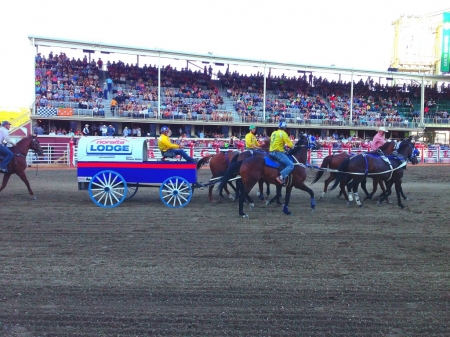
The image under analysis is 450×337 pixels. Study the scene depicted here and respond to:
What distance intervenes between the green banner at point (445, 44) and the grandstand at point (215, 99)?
1.55m

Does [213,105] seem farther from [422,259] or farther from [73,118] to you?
[422,259]

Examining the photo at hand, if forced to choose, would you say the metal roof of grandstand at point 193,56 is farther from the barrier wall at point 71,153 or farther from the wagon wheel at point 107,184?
the wagon wheel at point 107,184

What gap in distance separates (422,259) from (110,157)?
22.1ft

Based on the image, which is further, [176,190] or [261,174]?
[176,190]

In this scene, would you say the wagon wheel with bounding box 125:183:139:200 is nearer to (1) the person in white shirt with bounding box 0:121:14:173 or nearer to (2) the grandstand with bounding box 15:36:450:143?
(1) the person in white shirt with bounding box 0:121:14:173

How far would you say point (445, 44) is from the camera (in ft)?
120

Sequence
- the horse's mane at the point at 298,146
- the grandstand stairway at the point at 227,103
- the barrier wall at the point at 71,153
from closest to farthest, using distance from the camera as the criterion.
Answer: the horse's mane at the point at 298,146, the barrier wall at the point at 71,153, the grandstand stairway at the point at 227,103

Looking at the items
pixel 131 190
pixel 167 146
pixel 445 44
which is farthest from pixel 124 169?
pixel 445 44

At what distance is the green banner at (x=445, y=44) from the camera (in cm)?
3603

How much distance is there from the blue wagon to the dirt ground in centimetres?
75

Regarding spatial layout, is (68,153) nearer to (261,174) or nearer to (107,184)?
(107,184)

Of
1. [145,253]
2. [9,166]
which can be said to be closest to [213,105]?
[9,166]

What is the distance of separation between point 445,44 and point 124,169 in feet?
117

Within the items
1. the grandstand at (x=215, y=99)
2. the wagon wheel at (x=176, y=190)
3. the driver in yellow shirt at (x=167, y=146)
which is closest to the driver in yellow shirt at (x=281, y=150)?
the driver in yellow shirt at (x=167, y=146)
